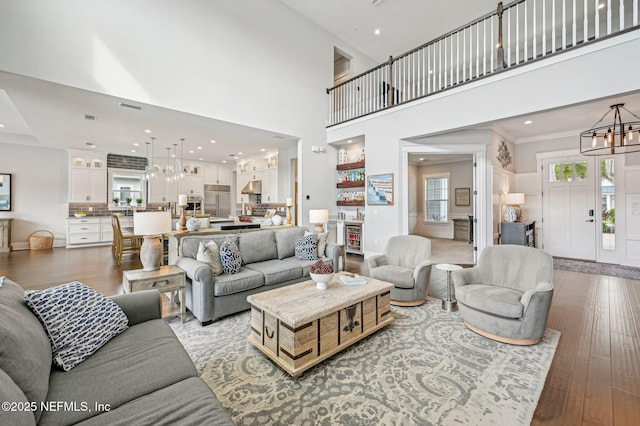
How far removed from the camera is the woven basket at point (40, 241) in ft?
23.9

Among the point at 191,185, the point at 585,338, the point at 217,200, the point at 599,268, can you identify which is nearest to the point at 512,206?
the point at 599,268

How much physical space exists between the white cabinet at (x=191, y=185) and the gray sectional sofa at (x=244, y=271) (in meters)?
6.83

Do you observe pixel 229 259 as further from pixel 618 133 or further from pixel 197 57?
pixel 618 133

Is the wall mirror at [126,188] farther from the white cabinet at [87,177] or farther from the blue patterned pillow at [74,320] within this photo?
the blue patterned pillow at [74,320]

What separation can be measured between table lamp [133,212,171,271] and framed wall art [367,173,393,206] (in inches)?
166

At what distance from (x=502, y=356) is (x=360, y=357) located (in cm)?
122

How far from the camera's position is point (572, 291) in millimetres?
3906

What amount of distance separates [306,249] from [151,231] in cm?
199

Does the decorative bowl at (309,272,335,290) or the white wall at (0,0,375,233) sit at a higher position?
the white wall at (0,0,375,233)

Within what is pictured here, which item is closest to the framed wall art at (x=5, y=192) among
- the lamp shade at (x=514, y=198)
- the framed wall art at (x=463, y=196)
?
the lamp shade at (x=514, y=198)

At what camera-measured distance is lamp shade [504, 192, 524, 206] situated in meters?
6.02

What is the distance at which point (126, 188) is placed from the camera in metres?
8.75

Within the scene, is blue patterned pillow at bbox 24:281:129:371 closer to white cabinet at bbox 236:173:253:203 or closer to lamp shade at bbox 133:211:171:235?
lamp shade at bbox 133:211:171:235

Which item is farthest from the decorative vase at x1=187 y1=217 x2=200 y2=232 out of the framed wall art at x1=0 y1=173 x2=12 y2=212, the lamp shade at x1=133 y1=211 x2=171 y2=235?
the framed wall art at x1=0 y1=173 x2=12 y2=212
